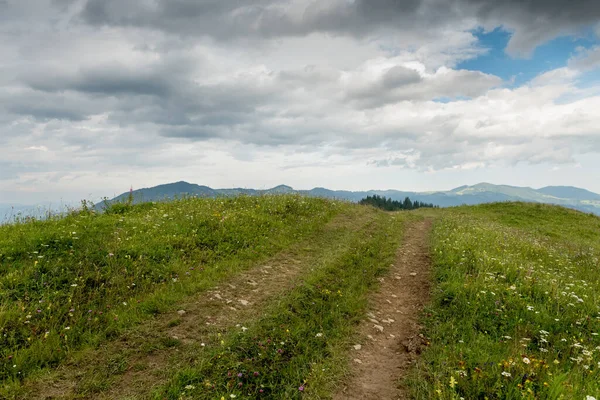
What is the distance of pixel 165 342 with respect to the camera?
721 cm

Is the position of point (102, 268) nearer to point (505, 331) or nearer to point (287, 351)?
point (287, 351)

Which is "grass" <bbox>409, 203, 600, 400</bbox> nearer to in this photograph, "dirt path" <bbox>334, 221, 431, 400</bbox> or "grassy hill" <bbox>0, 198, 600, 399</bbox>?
"grassy hill" <bbox>0, 198, 600, 399</bbox>

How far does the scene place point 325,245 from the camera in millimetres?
15930

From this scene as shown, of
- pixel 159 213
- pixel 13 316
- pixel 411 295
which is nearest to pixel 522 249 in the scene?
pixel 411 295

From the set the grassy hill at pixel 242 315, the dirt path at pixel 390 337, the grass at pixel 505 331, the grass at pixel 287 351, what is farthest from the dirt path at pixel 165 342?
the grass at pixel 505 331

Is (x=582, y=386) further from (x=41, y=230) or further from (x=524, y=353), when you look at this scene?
(x=41, y=230)

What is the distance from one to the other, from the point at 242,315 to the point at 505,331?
Answer: 645 centimetres

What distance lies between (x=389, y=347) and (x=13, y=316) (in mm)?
8371

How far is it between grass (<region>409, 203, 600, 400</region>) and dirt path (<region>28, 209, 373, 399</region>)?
4.40 metres

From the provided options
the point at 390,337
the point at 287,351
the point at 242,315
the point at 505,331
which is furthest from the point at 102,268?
the point at 505,331

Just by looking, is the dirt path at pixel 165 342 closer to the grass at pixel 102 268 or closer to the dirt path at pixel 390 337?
the grass at pixel 102 268

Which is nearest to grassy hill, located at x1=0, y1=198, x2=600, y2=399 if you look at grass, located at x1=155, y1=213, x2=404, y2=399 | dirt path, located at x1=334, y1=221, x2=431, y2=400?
grass, located at x1=155, y1=213, x2=404, y2=399

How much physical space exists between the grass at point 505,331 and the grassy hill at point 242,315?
0.04m

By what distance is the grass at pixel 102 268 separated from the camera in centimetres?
708
